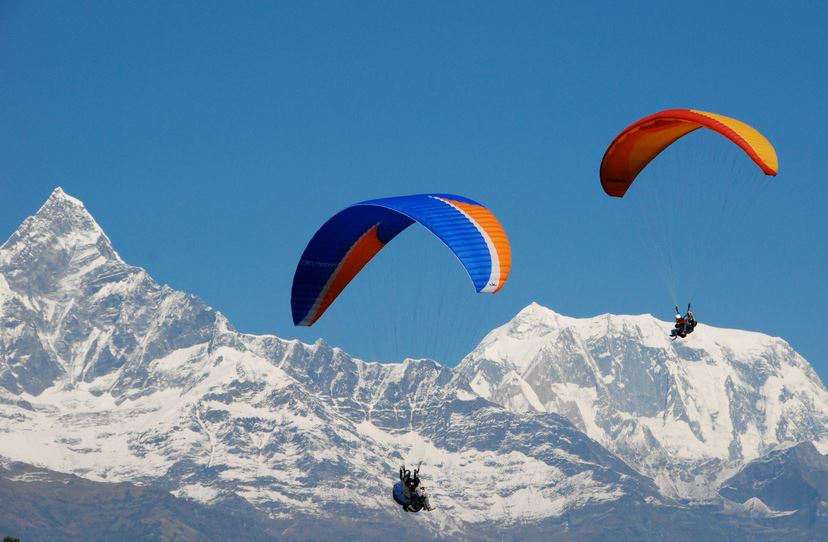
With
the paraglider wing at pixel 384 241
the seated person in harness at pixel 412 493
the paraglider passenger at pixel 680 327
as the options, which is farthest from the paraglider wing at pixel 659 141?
the seated person in harness at pixel 412 493

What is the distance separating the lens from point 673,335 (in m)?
64.4

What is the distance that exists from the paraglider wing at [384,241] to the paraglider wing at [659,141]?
731cm

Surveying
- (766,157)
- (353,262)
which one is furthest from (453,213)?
(766,157)

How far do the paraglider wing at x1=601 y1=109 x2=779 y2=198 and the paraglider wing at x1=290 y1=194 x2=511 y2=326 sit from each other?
731 cm

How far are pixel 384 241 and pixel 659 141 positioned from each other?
12.2 metres

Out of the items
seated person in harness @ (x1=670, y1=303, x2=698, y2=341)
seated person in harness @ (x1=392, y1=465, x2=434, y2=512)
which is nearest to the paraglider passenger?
seated person in harness @ (x1=670, y1=303, x2=698, y2=341)

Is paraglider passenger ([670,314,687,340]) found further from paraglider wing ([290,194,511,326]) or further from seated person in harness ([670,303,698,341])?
paraglider wing ([290,194,511,326])

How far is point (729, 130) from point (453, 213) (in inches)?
421

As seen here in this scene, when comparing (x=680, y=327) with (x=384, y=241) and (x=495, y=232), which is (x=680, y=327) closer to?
(x=495, y=232)

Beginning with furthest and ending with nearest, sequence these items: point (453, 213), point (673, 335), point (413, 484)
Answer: point (673, 335), point (453, 213), point (413, 484)

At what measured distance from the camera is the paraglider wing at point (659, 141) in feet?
A: 189

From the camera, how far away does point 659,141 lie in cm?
6675

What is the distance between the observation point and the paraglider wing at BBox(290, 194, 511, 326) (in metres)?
57.8

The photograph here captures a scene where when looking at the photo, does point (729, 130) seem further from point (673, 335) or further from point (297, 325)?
point (297, 325)
